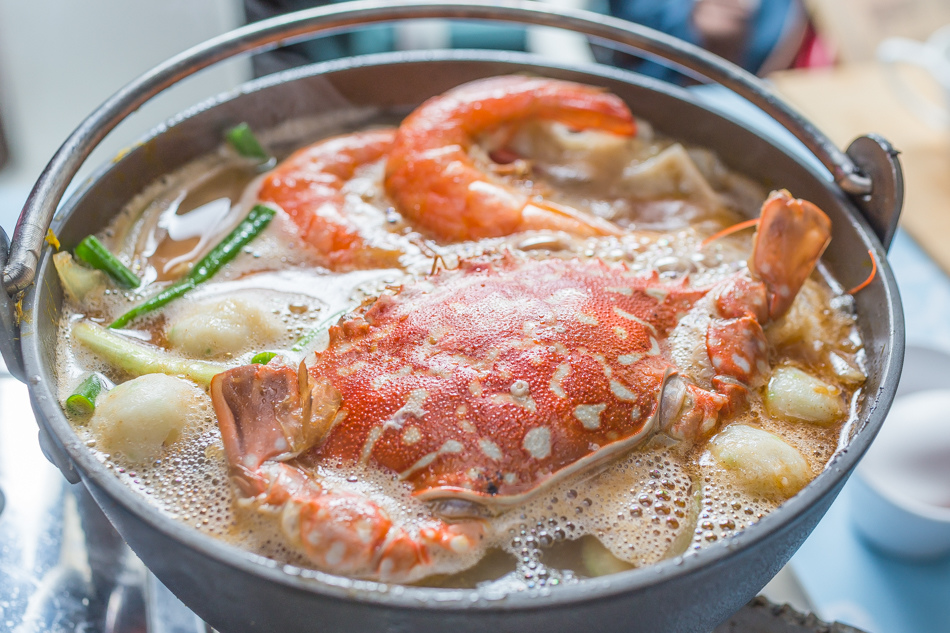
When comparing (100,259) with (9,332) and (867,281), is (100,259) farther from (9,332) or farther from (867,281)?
(867,281)

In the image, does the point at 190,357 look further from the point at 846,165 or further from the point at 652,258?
the point at 846,165

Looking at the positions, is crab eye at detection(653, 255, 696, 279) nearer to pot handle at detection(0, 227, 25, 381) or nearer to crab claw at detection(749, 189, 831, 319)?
crab claw at detection(749, 189, 831, 319)

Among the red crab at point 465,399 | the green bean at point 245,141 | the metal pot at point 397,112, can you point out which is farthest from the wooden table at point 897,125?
the green bean at point 245,141

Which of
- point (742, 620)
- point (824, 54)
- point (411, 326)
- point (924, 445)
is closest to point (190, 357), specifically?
point (411, 326)

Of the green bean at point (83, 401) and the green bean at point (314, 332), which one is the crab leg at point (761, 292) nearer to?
the green bean at point (314, 332)

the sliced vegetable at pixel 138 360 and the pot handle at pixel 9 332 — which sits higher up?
the pot handle at pixel 9 332
